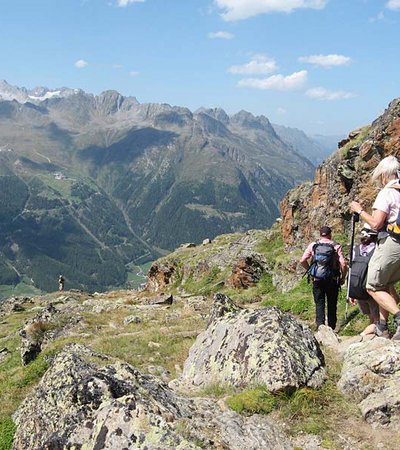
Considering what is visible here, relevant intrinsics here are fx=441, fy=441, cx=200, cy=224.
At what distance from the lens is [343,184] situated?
38.2m

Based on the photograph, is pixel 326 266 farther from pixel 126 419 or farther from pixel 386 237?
pixel 126 419

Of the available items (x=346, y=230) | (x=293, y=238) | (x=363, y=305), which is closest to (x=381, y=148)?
(x=346, y=230)

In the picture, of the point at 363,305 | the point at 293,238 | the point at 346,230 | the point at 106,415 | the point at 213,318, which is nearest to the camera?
the point at 106,415

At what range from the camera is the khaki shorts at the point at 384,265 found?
11.8 meters

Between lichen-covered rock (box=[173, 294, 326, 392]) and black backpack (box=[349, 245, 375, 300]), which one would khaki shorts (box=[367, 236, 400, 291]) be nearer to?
black backpack (box=[349, 245, 375, 300])

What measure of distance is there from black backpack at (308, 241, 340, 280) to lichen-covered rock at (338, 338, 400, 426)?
4834 mm

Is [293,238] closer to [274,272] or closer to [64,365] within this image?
[274,272]

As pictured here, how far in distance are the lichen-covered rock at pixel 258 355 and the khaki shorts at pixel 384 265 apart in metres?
2.50

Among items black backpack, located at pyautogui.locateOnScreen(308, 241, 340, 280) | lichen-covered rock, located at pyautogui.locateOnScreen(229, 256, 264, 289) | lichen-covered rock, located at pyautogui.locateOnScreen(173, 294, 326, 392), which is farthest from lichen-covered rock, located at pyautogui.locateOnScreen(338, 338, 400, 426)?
lichen-covered rock, located at pyautogui.locateOnScreen(229, 256, 264, 289)

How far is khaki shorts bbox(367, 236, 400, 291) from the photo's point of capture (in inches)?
463

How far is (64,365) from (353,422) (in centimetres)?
757

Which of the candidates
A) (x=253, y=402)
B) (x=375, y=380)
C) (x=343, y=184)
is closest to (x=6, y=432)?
(x=253, y=402)

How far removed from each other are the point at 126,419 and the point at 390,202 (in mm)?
8380

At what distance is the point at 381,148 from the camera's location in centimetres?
3444
